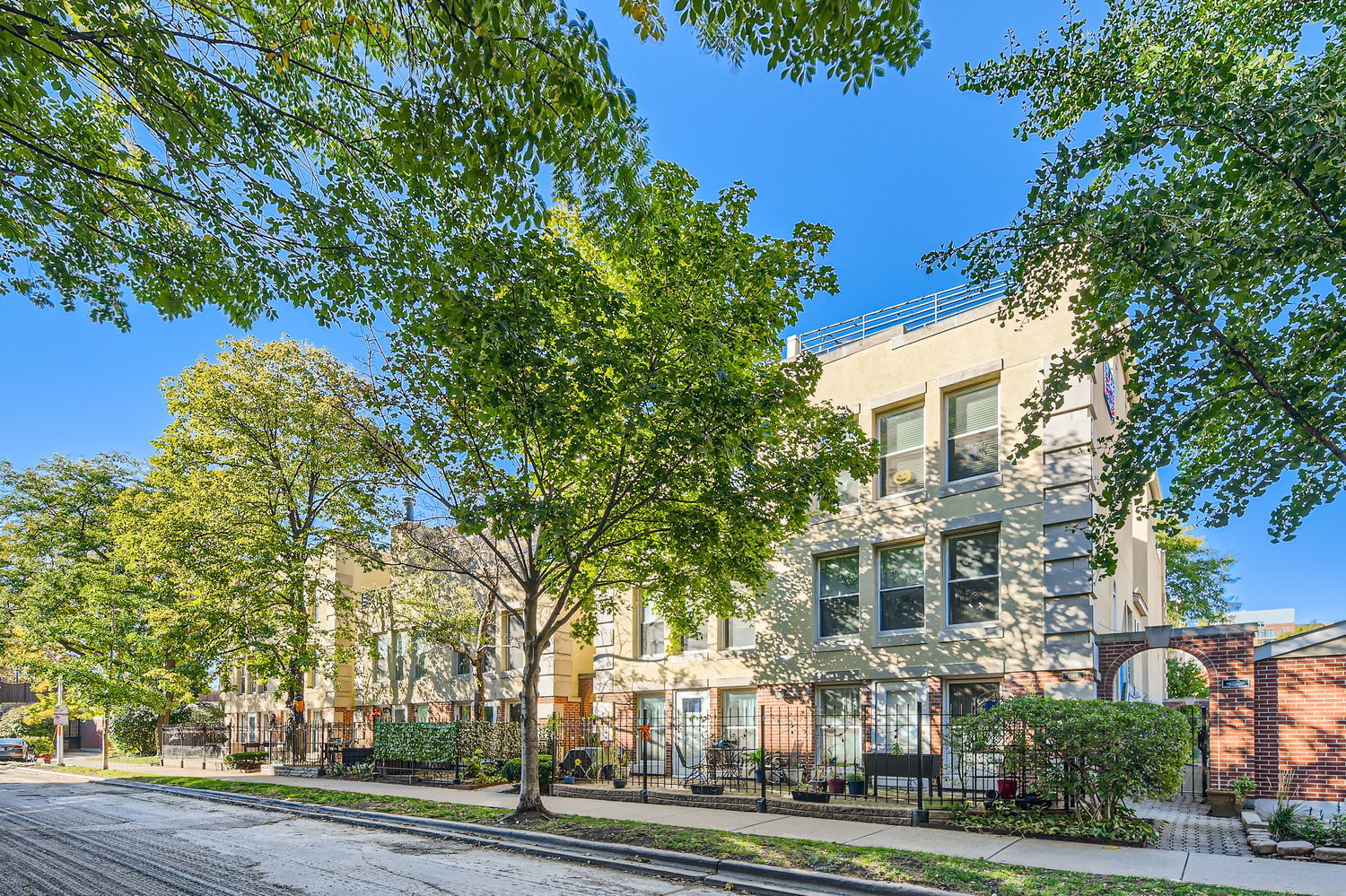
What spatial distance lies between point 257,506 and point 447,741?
966cm

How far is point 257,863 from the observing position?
11.6m

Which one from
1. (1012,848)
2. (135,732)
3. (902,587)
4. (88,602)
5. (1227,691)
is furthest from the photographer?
(135,732)

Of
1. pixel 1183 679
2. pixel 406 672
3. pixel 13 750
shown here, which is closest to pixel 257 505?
pixel 406 672

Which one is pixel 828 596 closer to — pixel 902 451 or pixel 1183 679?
pixel 902 451

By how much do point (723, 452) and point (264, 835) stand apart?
9725mm

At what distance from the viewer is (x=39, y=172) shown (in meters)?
8.77

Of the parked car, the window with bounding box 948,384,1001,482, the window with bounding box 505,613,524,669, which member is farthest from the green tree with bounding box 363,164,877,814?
the parked car

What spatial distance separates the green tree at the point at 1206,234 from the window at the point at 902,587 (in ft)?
22.2

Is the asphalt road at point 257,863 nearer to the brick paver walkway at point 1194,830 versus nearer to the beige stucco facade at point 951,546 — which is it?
the brick paver walkway at point 1194,830

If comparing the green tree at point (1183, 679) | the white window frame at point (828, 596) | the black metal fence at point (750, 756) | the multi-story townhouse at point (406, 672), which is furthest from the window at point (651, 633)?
the green tree at point (1183, 679)

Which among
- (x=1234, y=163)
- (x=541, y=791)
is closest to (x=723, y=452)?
(x=1234, y=163)

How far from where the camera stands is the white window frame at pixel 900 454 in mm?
19531

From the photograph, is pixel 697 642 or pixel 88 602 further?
pixel 88 602

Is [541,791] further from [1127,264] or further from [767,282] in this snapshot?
[1127,264]
